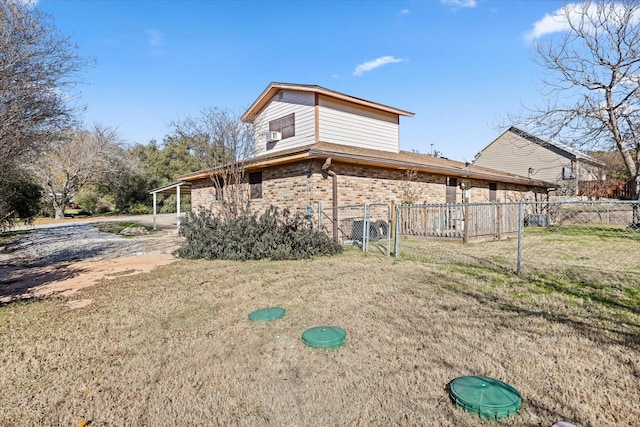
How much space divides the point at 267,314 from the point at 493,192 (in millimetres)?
16851

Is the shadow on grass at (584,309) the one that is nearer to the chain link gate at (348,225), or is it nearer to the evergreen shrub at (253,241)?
the evergreen shrub at (253,241)

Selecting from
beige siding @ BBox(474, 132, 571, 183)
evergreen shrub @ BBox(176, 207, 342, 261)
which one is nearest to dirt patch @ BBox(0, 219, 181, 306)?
evergreen shrub @ BBox(176, 207, 342, 261)

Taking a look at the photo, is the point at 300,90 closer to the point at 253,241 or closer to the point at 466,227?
the point at 253,241

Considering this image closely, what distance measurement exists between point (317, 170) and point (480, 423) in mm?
8633

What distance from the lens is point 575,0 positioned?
35.5ft

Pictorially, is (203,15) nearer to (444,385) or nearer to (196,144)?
(196,144)

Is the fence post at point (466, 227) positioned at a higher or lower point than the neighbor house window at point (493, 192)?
lower

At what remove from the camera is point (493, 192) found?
1752 cm

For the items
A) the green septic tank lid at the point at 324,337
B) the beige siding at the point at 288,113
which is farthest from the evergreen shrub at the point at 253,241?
the beige siding at the point at 288,113

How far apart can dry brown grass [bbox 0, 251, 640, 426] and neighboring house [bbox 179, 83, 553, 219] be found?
5654 mm

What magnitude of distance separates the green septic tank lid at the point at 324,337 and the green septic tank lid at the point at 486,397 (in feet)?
3.66

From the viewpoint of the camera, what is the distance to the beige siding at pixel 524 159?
77.2 feet

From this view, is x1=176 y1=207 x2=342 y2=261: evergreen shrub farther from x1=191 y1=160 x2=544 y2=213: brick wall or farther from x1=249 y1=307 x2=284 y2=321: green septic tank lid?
x1=249 y1=307 x2=284 y2=321: green septic tank lid

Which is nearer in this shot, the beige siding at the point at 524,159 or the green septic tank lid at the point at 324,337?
the green septic tank lid at the point at 324,337
